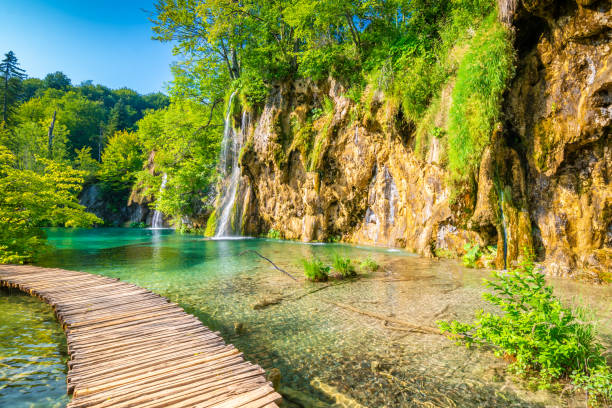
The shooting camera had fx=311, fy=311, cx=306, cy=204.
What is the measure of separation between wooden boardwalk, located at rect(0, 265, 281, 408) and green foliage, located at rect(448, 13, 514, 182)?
7521 mm

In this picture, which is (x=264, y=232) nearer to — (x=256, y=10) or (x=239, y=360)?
(x=256, y=10)

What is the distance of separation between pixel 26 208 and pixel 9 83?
46.4m

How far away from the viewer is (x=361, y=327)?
428cm

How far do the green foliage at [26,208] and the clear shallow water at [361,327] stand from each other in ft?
7.82

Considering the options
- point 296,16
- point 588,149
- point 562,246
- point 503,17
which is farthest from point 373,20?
point 562,246

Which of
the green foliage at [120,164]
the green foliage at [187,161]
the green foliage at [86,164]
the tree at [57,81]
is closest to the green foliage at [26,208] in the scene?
the green foliage at [187,161]

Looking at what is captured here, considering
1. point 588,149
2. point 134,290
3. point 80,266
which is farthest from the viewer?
point 80,266

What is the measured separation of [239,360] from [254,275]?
5027 mm

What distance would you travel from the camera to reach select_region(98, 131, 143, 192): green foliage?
3750cm

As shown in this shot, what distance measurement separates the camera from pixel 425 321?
438 cm

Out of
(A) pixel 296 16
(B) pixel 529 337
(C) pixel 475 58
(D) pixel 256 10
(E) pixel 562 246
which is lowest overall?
(B) pixel 529 337

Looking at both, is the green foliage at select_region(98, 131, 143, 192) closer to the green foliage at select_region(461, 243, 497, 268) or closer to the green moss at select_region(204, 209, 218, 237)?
the green moss at select_region(204, 209, 218, 237)

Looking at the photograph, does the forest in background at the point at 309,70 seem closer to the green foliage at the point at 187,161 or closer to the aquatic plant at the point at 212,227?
the green foliage at the point at 187,161

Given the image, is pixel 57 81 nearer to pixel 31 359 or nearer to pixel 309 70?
pixel 309 70
